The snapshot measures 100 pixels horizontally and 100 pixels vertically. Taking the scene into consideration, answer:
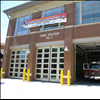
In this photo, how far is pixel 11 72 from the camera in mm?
14969

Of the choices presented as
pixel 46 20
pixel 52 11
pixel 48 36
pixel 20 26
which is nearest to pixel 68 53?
pixel 48 36

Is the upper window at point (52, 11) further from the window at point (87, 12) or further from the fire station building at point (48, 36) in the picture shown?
the window at point (87, 12)

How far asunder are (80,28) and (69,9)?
257cm

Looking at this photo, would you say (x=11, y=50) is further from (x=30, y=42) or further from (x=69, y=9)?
(x=69, y=9)

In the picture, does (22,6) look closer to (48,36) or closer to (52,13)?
(52,13)

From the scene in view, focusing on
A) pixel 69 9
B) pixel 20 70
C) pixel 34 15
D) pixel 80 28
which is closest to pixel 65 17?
pixel 69 9

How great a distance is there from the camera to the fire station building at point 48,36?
10523 millimetres

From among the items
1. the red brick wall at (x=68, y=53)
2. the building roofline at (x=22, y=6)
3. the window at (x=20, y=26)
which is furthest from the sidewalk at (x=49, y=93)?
the building roofline at (x=22, y=6)

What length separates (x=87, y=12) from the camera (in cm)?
1092

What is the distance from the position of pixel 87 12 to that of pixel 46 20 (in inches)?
179

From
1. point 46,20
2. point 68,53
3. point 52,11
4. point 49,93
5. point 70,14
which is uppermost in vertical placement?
point 52,11

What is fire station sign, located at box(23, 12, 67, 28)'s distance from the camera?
11.6 metres

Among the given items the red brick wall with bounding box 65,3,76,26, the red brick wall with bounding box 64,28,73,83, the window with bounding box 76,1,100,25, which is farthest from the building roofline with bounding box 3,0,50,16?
the red brick wall with bounding box 64,28,73,83

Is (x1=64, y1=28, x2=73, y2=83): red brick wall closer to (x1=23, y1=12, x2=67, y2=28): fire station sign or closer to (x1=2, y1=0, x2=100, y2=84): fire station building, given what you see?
(x1=2, y1=0, x2=100, y2=84): fire station building
